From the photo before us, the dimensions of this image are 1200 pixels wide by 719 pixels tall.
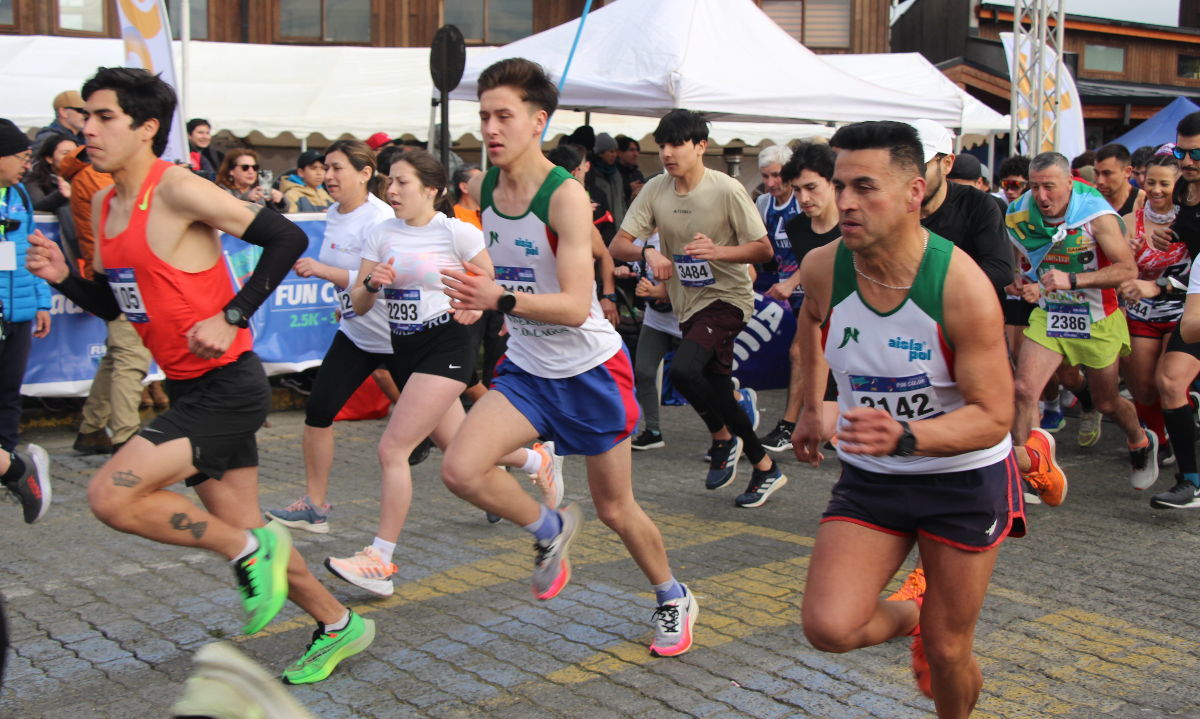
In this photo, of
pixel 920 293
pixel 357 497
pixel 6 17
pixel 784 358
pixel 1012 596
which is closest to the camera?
pixel 920 293

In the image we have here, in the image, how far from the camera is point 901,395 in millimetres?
3309

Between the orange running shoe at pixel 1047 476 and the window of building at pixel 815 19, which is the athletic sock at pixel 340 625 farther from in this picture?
the window of building at pixel 815 19

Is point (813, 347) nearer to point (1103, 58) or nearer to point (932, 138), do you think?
point (932, 138)

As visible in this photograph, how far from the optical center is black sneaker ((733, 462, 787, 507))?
22.6 ft

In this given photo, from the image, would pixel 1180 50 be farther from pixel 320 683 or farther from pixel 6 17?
pixel 320 683

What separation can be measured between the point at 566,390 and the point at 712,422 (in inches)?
117

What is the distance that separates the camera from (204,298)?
4062 millimetres

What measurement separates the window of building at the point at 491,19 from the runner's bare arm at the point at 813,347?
74.9 ft

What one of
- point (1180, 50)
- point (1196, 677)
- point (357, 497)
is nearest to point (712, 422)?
point (357, 497)

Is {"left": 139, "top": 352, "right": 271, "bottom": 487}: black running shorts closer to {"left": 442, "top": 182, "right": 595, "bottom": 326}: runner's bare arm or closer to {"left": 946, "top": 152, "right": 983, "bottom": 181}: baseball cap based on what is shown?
{"left": 442, "top": 182, "right": 595, "bottom": 326}: runner's bare arm

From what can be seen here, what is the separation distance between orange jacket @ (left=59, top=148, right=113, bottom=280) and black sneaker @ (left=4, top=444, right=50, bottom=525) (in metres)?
2.61

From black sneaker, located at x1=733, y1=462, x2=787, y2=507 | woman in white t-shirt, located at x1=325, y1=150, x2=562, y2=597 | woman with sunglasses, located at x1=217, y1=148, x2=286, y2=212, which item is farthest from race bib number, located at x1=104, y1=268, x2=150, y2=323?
woman with sunglasses, located at x1=217, y1=148, x2=286, y2=212

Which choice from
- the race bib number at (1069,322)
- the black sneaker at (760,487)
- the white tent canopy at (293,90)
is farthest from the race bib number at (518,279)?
the white tent canopy at (293,90)

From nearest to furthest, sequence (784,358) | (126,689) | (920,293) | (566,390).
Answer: (920,293) → (126,689) → (566,390) → (784,358)
